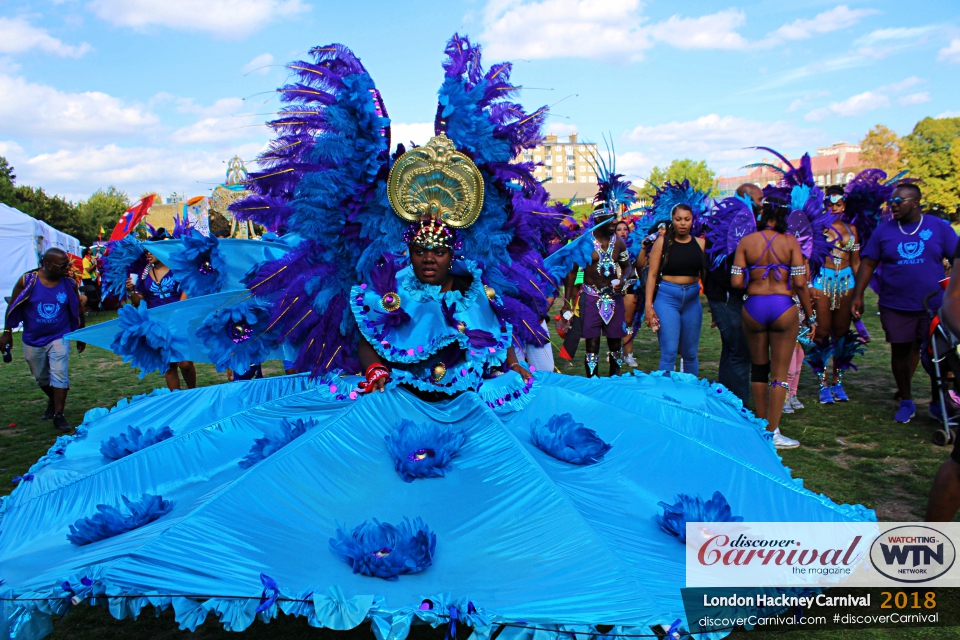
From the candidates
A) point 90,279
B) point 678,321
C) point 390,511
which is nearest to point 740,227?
point 678,321

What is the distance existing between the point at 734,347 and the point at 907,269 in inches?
67.3

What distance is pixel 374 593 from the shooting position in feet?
8.37

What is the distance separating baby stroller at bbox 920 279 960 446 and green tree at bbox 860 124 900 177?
4163 cm

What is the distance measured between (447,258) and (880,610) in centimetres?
282

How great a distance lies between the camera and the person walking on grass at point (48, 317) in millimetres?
7016

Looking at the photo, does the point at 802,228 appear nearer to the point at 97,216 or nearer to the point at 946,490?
the point at 946,490

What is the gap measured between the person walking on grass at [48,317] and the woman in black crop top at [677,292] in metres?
5.92

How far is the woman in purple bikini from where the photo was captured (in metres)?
5.41

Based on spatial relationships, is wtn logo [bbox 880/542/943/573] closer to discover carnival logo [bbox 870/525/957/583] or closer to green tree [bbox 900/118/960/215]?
discover carnival logo [bbox 870/525/957/583]

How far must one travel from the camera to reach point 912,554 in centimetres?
311

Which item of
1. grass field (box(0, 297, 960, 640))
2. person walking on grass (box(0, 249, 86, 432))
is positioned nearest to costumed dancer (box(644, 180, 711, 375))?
grass field (box(0, 297, 960, 640))

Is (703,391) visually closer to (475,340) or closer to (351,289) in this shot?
(475,340)

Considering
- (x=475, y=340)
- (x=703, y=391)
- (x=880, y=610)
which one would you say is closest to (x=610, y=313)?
(x=703, y=391)

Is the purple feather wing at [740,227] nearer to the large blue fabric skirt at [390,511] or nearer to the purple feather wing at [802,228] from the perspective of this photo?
the purple feather wing at [802,228]
